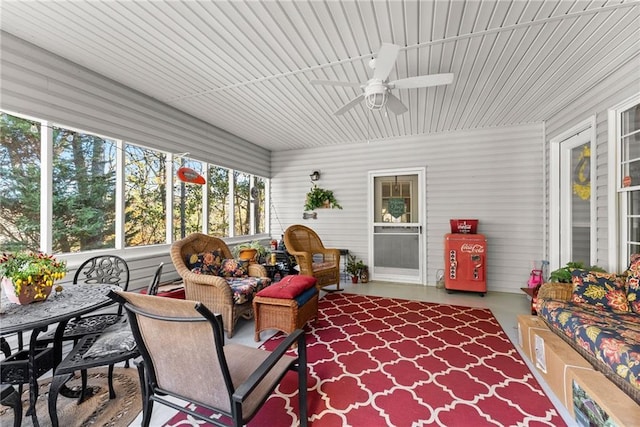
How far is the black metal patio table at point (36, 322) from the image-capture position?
1434mm

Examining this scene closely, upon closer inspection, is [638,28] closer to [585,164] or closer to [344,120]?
[585,164]

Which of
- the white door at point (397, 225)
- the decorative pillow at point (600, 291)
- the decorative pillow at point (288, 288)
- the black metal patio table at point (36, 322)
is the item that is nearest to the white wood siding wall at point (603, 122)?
the decorative pillow at point (600, 291)

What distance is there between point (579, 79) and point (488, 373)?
334cm

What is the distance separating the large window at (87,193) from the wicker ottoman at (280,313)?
2.00 m

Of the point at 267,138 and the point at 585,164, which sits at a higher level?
the point at 267,138

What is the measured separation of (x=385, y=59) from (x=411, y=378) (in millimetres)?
2607

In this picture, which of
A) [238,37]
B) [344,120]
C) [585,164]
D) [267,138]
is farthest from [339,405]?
[267,138]

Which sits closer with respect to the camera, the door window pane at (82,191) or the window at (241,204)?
the door window pane at (82,191)

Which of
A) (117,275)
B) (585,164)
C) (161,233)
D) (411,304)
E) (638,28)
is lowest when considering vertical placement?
(411,304)

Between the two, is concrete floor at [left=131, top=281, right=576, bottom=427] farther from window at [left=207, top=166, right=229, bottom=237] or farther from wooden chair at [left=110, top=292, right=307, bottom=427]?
window at [left=207, top=166, right=229, bottom=237]

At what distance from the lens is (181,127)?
3873 millimetres

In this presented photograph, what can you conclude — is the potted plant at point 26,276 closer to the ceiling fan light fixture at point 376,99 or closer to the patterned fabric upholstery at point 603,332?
the ceiling fan light fixture at point 376,99

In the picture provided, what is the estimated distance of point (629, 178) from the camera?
8.37ft

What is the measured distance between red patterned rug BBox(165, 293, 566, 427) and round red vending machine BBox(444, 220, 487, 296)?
3.38 feet
